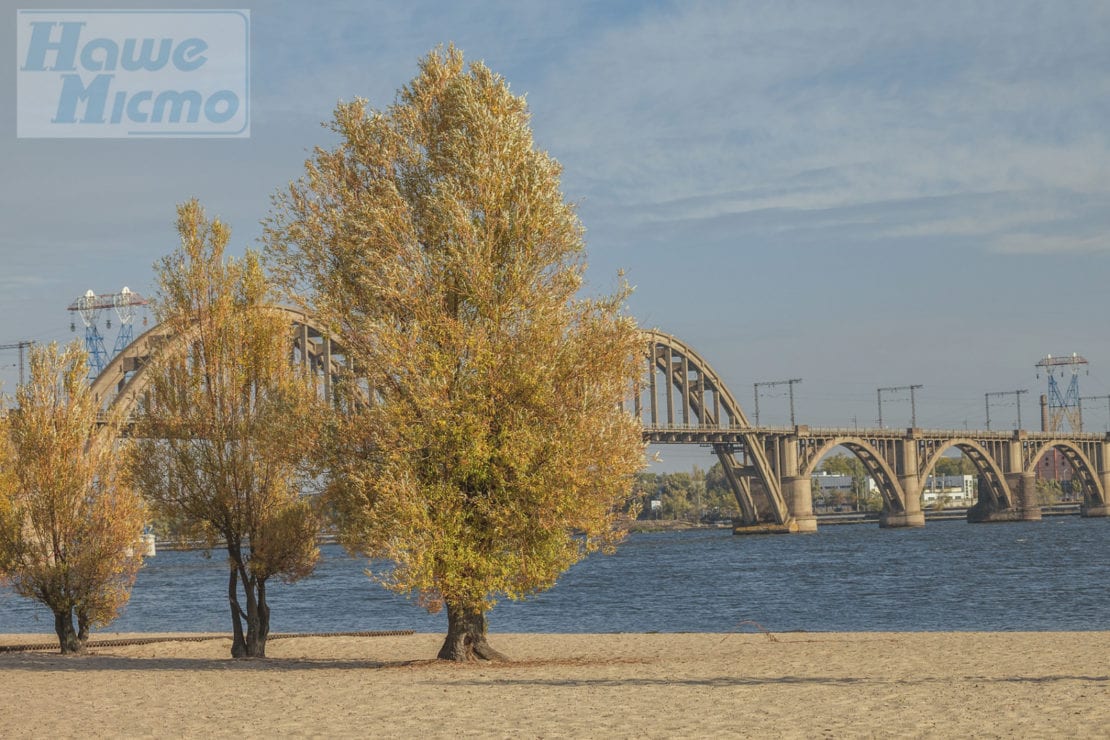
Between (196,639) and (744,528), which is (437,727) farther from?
(744,528)

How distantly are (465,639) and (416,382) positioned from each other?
5.24 meters

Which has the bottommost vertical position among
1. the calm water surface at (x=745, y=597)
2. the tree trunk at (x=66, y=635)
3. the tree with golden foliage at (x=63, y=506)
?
Result: the calm water surface at (x=745, y=597)

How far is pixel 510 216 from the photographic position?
2512 centimetres

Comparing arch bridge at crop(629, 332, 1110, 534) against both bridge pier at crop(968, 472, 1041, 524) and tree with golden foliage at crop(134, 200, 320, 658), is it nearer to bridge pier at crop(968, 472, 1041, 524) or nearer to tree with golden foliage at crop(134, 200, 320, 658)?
bridge pier at crop(968, 472, 1041, 524)

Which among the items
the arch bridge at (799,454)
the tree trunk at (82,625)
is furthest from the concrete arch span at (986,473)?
the tree trunk at (82,625)

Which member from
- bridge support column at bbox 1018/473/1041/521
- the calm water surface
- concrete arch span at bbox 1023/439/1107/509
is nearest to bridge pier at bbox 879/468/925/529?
bridge support column at bbox 1018/473/1041/521

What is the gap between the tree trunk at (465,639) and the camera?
24969 millimetres

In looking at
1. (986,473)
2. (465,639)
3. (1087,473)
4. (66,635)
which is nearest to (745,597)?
(66,635)

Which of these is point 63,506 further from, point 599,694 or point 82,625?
point 599,694

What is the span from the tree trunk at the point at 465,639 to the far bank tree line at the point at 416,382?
0.04 m

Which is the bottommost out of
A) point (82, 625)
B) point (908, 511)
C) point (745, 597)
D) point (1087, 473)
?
point (745, 597)

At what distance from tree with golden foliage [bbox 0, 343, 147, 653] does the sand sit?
172 centimetres

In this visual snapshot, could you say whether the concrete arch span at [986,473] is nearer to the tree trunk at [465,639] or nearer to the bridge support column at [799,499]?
the bridge support column at [799,499]

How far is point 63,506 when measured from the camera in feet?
98.0
